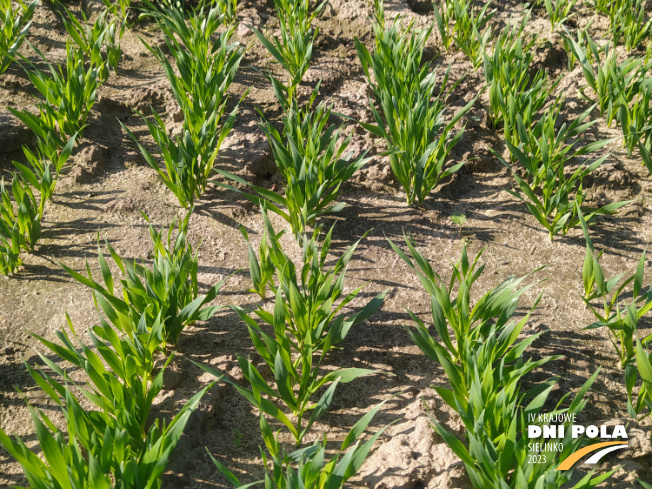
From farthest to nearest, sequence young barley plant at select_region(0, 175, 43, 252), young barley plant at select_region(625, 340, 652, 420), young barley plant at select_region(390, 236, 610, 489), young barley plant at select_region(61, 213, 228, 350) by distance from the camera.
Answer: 1. young barley plant at select_region(0, 175, 43, 252)
2. young barley plant at select_region(61, 213, 228, 350)
3. young barley plant at select_region(625, 340, 652, 420)
4. young barley plant at select_region(390, 236, 610, 489)

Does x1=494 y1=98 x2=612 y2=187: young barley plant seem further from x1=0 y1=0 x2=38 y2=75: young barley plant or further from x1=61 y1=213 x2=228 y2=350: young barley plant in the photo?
x1=0 y1=0 x2=38 y2=75: young barley plant

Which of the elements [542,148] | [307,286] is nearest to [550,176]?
[542,148]

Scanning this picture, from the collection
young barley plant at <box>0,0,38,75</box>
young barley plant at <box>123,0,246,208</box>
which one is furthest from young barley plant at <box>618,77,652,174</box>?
young barley plant at <box>0,0,38,75</box>

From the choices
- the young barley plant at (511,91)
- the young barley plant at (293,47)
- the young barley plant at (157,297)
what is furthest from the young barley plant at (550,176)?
the young barley plant at (157,297)

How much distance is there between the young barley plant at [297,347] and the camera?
164cm

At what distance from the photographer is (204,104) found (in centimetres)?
257

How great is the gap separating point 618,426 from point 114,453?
1365 millimetres

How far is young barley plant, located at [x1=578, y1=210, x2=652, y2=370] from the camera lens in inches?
71.2

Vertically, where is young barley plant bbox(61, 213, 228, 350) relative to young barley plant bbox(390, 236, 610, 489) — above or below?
above

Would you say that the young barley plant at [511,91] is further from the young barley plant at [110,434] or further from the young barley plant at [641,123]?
the young barley plant at [110,434]

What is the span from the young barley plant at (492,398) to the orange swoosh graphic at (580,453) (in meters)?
0.02

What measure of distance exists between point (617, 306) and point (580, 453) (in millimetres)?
523

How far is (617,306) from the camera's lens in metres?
1.88

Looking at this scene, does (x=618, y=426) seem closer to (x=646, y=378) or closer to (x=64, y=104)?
(x=646, y=378)
